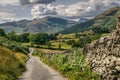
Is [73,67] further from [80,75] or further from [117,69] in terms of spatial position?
[117,69]

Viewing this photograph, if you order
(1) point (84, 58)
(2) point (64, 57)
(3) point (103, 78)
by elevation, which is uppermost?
(3) point (103, 78)

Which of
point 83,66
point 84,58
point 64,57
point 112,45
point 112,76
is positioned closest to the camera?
point 112,76

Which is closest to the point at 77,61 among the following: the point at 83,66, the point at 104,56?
the point at 83,66

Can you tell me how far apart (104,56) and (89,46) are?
17427mm

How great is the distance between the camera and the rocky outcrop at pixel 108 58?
33.8 meters

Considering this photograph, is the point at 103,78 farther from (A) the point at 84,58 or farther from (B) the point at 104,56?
(A) the point at 84,58

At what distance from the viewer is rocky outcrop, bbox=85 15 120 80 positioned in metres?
33.8

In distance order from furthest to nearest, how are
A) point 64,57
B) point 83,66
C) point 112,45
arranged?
point 64,57 → point 83,66 → point 112,45

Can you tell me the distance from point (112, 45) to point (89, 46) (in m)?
17.9

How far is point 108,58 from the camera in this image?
121 ft

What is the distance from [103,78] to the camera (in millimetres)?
34719

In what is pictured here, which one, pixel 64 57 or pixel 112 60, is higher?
pixel 112 60

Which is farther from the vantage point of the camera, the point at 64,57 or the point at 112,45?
the point at 64,57

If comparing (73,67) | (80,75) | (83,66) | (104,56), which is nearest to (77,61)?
(73,67)
